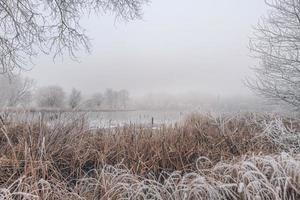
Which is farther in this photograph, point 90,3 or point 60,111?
point 90,3

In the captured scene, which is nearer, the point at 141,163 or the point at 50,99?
the point at 141,163

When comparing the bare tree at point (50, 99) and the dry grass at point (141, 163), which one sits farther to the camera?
the bare tree at point (50, 99)

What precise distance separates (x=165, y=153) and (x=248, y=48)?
7566mm

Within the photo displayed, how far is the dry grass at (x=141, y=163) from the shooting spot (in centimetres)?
273

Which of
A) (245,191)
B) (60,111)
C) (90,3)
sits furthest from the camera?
(90,3)

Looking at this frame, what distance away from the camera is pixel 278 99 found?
10328mm

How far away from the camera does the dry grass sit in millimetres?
2732

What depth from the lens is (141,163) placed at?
3732 millimetres

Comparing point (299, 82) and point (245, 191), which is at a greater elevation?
point (299, 82)

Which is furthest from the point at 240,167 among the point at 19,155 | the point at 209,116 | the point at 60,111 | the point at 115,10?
the point at 115,10

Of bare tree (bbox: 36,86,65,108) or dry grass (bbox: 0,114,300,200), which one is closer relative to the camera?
dry grass (bbox: 0,114,300,200)

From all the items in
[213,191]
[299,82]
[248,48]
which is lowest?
[213,191]

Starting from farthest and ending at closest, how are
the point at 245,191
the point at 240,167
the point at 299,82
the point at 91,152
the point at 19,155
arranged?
1. the point at 299,82
2. the point at 91,152
3. the point at 19,155
4. the point at 240,167
5. the point at 245,191

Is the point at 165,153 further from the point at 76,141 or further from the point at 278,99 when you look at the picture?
the point at 278,99
